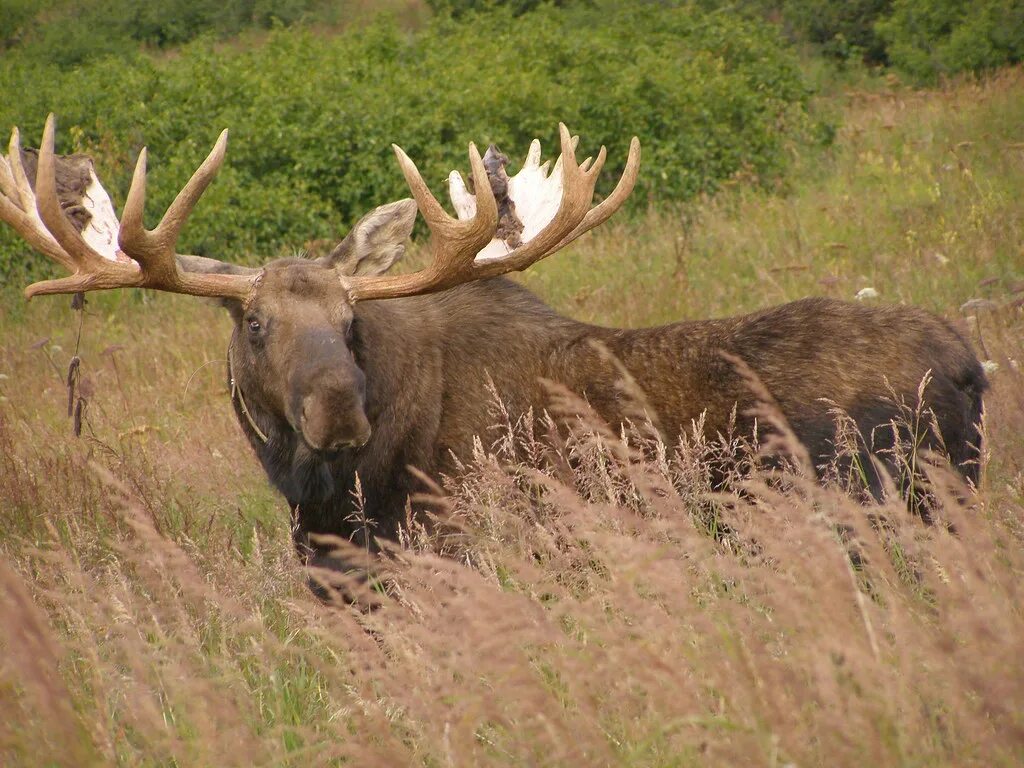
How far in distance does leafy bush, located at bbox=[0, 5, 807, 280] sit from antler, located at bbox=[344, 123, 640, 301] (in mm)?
7320

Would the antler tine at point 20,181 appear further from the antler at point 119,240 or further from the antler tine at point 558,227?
the antler tine at point 558,227

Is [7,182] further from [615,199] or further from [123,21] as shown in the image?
[123,21]

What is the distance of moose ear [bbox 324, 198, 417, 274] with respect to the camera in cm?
514

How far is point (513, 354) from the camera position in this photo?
521 cm

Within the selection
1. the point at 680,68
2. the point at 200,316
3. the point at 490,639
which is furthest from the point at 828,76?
the point at 490,639

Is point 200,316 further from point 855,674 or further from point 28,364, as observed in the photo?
point 855,674

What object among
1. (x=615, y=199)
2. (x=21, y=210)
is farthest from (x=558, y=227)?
(x=21, y=210)

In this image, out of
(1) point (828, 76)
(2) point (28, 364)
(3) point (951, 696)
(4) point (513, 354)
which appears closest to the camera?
(3) point (951, 696)

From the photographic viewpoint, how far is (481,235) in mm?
4836

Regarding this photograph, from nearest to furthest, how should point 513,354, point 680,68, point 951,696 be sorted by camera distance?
point 951,696 < point 513,354 < point 680,68

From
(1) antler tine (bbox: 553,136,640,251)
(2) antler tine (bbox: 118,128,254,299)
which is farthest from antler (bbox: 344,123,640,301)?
(2) antler tine (bbox: 118,128,254,299)

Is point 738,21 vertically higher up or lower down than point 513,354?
higher up

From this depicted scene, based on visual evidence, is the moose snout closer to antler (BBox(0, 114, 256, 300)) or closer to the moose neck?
the moose neck

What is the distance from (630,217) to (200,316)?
491 centimetres
